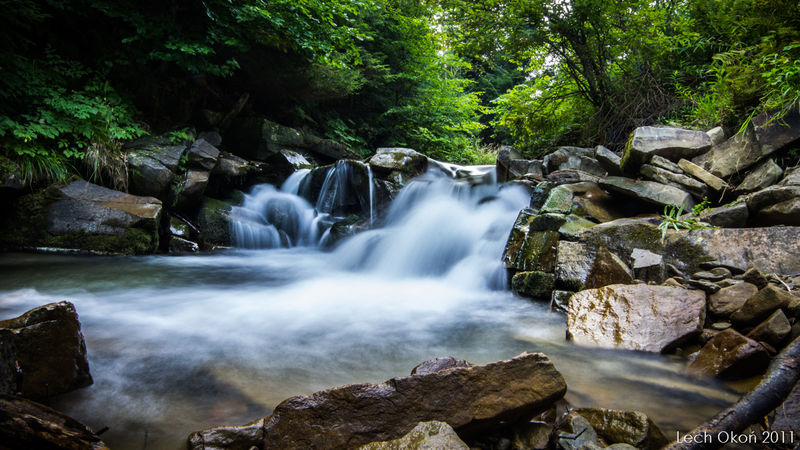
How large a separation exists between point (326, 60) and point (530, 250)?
5480 mm

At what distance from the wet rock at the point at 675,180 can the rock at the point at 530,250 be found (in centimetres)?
139

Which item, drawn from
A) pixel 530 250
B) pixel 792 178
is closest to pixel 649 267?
pixel 530 250

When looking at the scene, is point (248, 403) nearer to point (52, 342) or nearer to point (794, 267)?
point (52, 342)

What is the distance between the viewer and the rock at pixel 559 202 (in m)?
4.62

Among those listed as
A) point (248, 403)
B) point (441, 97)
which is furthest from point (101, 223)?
point (441, 97)

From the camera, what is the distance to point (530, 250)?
4.22 meters

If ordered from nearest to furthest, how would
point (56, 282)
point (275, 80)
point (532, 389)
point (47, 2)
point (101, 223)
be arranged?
1. point (532, 389)
2. point (56, 282)
3. point (101, 223)
4. point (47, 2)
5. point (275, 80)

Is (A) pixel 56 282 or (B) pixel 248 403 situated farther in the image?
(A) pixel 56 282

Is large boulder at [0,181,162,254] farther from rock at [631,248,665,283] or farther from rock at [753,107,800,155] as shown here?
rock at [753,107,800,155]

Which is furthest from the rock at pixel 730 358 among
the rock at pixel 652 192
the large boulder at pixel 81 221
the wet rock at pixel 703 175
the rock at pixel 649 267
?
the large boulder at pixel 81 221

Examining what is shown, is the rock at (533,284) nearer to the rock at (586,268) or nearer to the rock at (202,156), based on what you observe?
the rock at (586,268)

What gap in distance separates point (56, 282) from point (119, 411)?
129 inches

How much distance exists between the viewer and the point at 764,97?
162 inches

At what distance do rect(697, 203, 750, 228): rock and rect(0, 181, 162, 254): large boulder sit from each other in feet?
23.5
